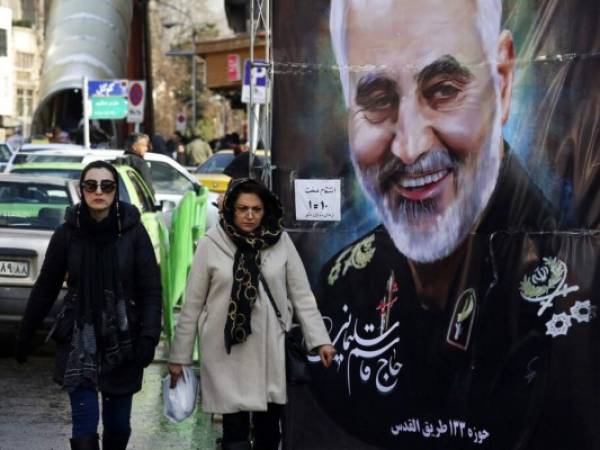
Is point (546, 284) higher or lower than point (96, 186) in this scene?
lower

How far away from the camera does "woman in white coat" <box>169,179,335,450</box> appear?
6.62 m

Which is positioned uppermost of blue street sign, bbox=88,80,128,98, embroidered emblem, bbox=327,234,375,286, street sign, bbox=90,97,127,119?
blue street sign, bbox=88,80,128,98

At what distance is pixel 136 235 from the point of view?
6.82 metres

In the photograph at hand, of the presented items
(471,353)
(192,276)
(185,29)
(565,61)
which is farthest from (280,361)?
(185,29)

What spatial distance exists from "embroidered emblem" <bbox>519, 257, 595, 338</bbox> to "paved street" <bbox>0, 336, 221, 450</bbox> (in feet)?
7.28

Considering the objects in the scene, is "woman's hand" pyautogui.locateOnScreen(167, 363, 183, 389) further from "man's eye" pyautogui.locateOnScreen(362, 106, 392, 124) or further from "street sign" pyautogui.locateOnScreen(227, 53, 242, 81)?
"street sign" pyautogui.locateOnScreen(227, 53, 242, 81)

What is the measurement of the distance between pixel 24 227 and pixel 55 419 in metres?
2.67

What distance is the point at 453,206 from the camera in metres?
Result: 7.78

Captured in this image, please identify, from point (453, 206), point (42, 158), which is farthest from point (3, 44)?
point (453, 206)

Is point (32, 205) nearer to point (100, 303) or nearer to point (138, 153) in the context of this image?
point (100, 303)

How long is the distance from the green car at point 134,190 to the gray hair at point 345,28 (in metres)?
4.87

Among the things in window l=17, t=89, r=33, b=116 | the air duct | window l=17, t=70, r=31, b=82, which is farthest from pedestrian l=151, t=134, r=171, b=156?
window l=17, t=70, r=31, b=82

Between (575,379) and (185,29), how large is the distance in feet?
267

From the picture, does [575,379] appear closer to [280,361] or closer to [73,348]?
[280,361]
